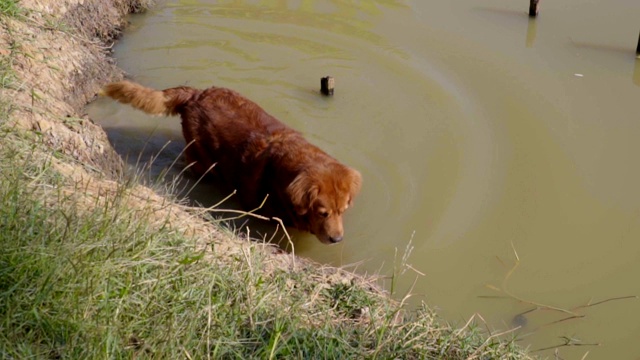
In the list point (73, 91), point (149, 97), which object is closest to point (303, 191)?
point (149, 97)

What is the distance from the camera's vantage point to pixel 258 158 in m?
5.86

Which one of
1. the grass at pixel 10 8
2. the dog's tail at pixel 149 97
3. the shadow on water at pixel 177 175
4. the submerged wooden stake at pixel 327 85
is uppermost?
the grass at pixel 10 8

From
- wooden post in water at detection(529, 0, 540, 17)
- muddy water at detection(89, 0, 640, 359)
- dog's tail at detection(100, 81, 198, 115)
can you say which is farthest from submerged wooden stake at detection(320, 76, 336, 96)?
wooden post in water at detection(529, 0, 540, 17)

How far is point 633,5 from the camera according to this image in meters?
8.96

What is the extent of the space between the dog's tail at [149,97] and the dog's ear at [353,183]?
1.58m

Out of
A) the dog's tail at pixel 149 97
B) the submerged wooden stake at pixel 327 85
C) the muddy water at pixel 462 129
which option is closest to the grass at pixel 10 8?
the dog's tail at pixel 149 97

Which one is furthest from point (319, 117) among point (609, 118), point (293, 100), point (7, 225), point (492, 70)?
point (7, 225)

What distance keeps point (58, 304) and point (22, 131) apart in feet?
6.49

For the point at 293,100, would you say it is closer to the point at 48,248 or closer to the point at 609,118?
the point at 609,118

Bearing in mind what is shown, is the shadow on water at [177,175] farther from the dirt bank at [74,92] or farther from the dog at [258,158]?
the dirt bank at [74,92]

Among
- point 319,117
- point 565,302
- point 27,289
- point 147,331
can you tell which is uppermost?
point 27,289

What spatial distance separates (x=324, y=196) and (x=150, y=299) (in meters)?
2.22

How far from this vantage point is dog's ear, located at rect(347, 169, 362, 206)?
564 cm

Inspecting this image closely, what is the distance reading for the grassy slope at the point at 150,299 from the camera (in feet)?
10.5
